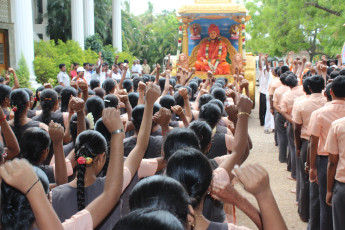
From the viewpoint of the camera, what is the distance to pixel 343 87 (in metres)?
4.29

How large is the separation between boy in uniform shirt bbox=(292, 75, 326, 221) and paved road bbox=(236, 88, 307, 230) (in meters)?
0.21

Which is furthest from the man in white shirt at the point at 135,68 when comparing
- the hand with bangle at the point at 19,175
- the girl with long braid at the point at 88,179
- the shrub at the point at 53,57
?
the hand with bangle at the point at 19,175

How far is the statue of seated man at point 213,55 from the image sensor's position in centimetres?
1512

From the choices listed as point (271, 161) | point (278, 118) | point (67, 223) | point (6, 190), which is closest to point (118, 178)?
point (67, 223)

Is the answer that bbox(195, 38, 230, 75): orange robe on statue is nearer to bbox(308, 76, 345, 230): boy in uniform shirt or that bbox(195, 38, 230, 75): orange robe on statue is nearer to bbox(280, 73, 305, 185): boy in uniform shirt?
bbox(280, 73, 305, 185): boy in uniform shirt

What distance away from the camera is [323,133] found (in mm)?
4383

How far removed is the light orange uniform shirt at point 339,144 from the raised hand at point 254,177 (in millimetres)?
2278

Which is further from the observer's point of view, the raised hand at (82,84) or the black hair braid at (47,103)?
the raised hand at (82,84)

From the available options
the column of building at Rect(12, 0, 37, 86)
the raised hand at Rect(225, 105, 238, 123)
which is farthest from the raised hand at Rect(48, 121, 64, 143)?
the column of building at Rect(12, 0, 37, 86)

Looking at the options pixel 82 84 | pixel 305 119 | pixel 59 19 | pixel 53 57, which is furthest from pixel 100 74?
pixel 59 19

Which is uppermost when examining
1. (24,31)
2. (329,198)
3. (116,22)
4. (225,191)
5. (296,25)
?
(116,22)

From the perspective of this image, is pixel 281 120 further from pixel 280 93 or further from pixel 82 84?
pixel 82 84

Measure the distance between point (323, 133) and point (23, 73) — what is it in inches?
433

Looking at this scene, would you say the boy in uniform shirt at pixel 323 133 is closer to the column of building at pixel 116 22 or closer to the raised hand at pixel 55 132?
the raised hand at pixel 55 132
